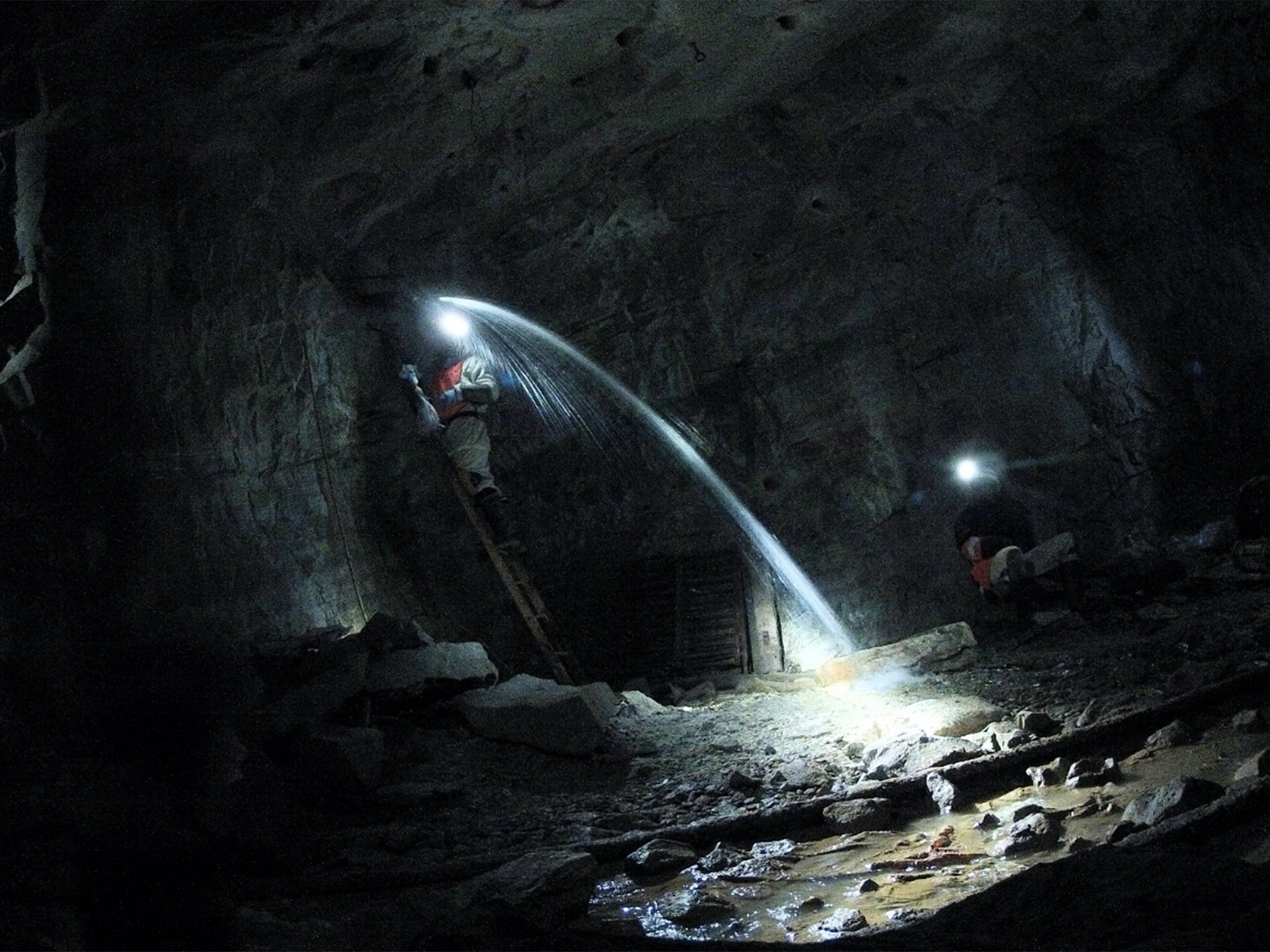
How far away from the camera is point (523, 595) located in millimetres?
8773

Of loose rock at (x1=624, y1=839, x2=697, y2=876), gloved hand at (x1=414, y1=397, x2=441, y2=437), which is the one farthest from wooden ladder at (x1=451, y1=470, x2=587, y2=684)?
loose rock at (x1=624, y1=839, x2=697, y2=876)

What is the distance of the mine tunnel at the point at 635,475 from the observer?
3891 mm

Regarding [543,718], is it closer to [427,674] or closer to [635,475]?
[427,674]

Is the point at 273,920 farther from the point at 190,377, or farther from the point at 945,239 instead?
the point at 945,239

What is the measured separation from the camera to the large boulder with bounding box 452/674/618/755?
600 cm

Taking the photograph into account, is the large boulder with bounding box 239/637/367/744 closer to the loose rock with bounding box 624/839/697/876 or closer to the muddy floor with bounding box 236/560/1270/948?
the muddy floor with bounding box 236/560/1270/948

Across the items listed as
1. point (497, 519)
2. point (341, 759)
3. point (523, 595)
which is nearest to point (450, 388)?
point (497, 519)

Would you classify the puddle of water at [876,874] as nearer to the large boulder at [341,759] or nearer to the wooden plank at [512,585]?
the large boulder at [341,759]

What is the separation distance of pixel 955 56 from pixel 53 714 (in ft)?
26.2

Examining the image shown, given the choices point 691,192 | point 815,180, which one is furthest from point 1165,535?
point 691,192

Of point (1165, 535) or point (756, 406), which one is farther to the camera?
point (756, 406)

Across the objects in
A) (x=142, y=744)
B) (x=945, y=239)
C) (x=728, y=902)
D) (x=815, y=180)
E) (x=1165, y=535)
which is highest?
(x=815, y=180)

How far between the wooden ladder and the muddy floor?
1462 mm

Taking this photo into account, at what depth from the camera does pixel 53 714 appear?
178 inches
